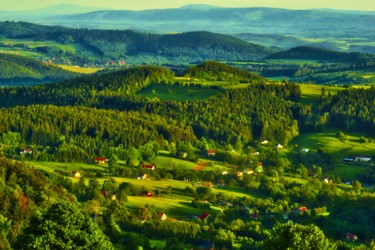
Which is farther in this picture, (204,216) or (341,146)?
(341,146)

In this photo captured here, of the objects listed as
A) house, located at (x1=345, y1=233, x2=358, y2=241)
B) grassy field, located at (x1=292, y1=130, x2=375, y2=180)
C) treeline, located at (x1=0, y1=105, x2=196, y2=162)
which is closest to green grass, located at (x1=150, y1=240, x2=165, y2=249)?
house, located at (x1=345, y1=233, x2=358, y2=241)

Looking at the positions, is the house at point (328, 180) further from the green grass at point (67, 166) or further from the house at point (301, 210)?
the green grass at point (67, 166)

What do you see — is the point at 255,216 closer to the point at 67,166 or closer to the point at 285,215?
the point at 285,215

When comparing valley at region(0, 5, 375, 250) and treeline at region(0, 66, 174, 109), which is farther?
treeline at region(0, 66, 174, 109)

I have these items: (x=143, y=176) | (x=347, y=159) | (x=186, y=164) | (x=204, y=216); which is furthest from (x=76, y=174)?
(x=347, y=159)

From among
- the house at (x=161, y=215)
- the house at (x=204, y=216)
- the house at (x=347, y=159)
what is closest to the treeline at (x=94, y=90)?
the house at (x=347, y=159)

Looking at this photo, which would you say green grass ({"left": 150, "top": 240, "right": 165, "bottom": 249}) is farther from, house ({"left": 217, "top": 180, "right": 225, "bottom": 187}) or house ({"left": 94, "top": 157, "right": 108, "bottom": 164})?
house ({"left": 94, "top": 157, "right": 108, "bottom": 164})
